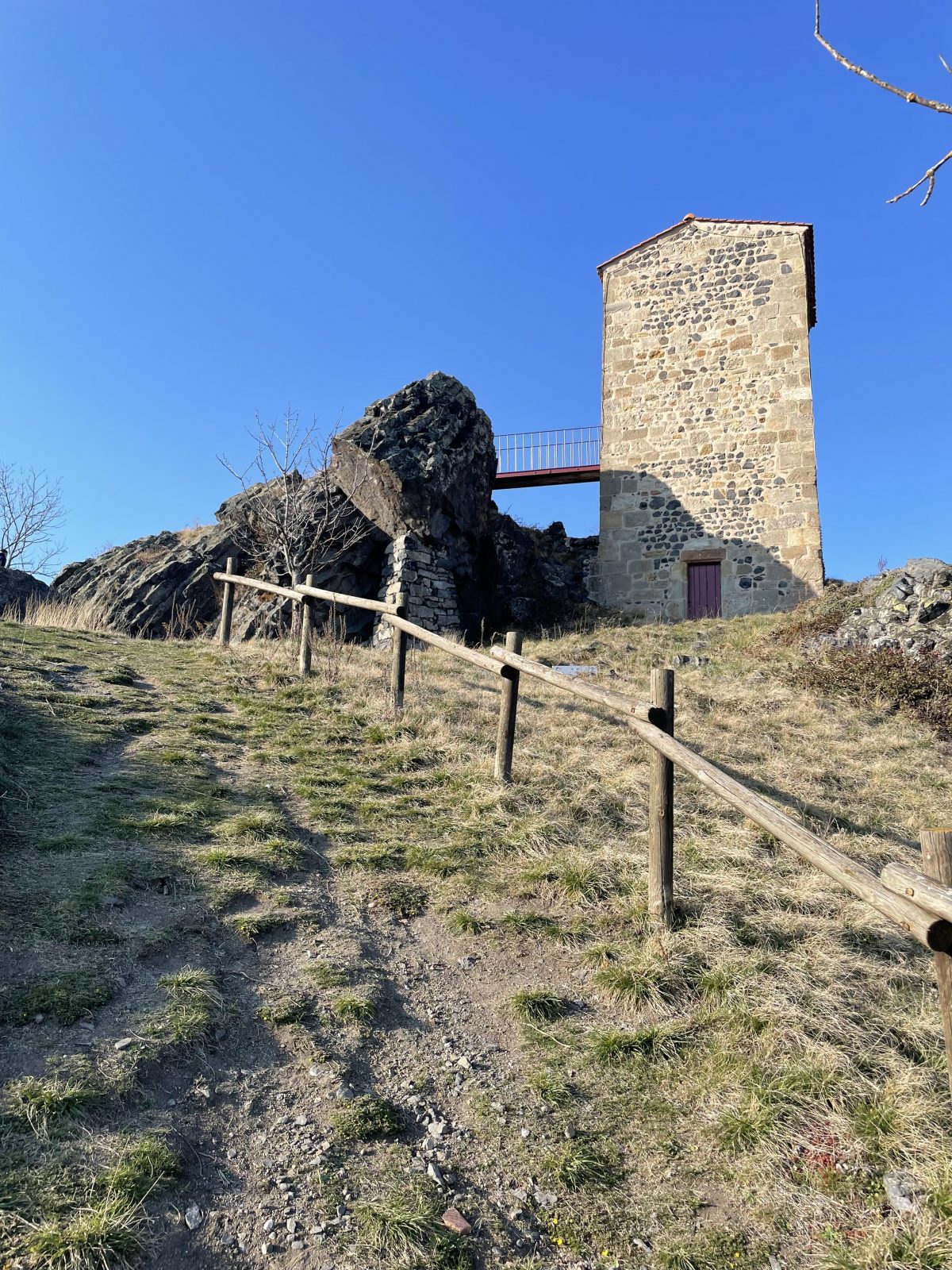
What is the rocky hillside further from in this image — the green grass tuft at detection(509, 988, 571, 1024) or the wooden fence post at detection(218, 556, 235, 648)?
the green grass tuft at detection(509, 988, 571, 1024)

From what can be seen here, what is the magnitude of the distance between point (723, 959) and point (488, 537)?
13.1 metres

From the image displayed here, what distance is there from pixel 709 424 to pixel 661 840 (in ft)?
51.0

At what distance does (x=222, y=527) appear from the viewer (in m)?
17.0

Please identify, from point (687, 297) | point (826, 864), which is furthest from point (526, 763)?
point (687, 297)

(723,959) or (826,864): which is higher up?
(826,864)

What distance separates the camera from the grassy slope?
2.77m

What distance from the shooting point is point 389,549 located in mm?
15328

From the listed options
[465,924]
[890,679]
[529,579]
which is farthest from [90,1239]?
[529,579]

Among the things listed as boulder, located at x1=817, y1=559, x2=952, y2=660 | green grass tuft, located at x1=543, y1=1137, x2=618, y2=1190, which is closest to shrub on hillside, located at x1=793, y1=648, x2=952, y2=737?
boulder, located at x1=817, y1=559, x2=952, y2=660

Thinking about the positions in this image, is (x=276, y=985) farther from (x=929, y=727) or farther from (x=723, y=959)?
(x=929, y=727)

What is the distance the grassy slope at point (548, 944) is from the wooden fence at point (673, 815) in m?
0.35

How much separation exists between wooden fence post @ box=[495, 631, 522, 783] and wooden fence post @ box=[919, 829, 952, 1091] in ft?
13.9

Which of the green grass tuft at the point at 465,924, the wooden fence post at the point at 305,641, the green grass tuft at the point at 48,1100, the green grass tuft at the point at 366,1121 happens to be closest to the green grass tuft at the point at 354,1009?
the green grass tuft at the point at 366,1121

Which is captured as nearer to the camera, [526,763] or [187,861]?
[187,861]
